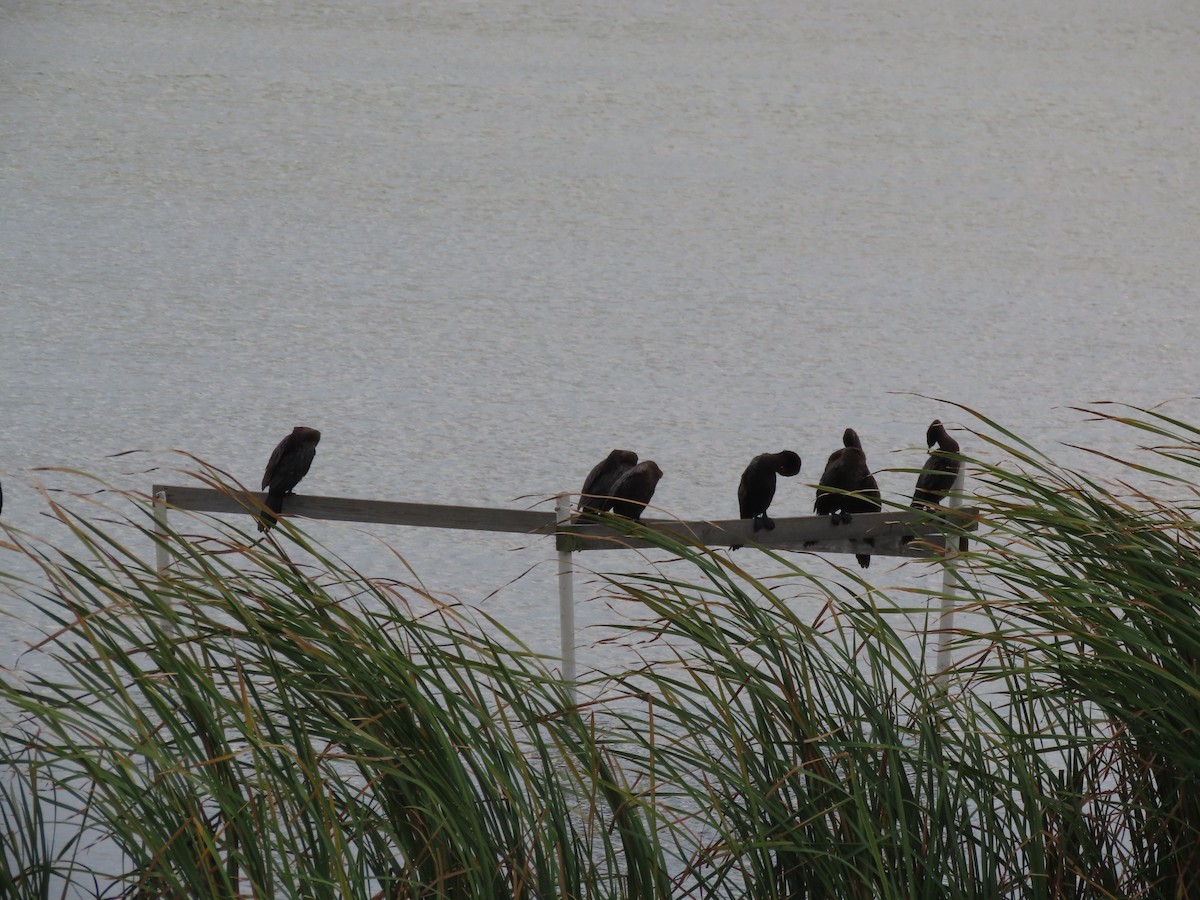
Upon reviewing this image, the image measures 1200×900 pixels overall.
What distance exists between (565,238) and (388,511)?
493 cm

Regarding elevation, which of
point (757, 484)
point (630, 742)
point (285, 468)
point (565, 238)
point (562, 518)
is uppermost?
point (565, 238)

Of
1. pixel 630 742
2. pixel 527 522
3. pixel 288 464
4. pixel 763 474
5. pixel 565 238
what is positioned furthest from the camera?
pixel 565 238

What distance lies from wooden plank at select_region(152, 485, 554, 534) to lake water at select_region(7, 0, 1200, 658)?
0.65ft

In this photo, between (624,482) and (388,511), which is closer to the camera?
(388,511)

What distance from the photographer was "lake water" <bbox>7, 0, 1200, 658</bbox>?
16.6ft

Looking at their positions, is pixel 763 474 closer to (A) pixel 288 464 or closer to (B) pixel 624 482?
(B) pixel 624 482

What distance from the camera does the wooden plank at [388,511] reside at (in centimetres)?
256

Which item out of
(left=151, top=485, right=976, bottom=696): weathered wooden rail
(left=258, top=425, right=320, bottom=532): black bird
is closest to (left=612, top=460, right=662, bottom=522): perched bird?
(left=151, top=485, right=976, bottom=696): weathered wooden rail

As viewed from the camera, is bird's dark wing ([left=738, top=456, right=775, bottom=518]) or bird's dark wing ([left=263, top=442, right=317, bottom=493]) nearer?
bird's dark wing ([left=738, top=456, right=775, bottom=518])

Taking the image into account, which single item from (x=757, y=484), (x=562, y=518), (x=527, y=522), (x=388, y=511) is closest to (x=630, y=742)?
(x=562, y=518)

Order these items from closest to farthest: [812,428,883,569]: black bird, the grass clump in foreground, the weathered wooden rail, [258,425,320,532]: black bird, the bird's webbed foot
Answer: the grass clump in foreground
the weathered wooden rail
the bird's webbed foot
[812,428,883,569]: black bird
[258,425,320,532]: black bird

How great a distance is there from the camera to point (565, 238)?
744 centimetres

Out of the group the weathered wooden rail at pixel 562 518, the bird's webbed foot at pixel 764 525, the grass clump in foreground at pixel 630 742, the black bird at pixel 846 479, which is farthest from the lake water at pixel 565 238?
the grass clump in foreground at pixel 630 742

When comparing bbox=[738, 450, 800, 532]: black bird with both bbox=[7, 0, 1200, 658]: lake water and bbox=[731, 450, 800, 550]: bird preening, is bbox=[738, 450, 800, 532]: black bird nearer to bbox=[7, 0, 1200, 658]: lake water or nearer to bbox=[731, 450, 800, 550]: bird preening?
bbox=[731, 450, 800, 550]: bird preening
